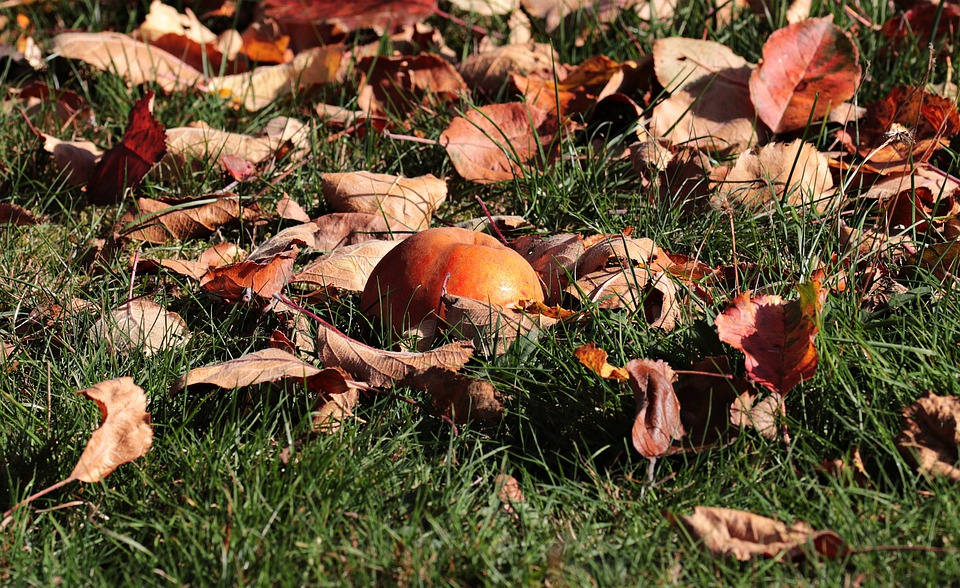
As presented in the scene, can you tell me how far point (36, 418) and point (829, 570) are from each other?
1.68 metres

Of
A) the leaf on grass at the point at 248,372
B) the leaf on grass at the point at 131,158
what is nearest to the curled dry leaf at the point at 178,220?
the leaf on grass at the point at 131,158

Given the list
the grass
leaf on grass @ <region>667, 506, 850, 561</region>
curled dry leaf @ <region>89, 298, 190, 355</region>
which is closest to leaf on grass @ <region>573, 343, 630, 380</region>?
the grass

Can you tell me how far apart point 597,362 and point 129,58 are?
2718mm

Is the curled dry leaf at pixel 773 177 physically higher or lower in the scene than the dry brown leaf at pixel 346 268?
higher

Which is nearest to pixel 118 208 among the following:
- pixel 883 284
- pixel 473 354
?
pixel 473 354

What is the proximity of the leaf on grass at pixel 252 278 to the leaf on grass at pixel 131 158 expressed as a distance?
78 centimetres

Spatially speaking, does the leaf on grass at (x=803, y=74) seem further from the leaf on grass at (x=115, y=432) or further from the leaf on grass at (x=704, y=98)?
the leaf on grass at (x=115, y=432)

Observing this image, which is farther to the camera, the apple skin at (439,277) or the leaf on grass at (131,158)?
the leaf on grass at (131,158)

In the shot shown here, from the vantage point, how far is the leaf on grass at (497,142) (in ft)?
10.9

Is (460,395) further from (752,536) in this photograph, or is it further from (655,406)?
(752,536)

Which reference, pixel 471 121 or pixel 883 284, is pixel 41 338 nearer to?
pixel 471 121

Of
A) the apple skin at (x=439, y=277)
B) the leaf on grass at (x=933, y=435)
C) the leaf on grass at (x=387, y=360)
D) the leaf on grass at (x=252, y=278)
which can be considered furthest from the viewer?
the leaf on grass at (x=252, y=278)

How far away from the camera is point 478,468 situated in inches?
85.4

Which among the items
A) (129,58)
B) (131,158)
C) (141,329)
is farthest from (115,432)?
(129,58)
